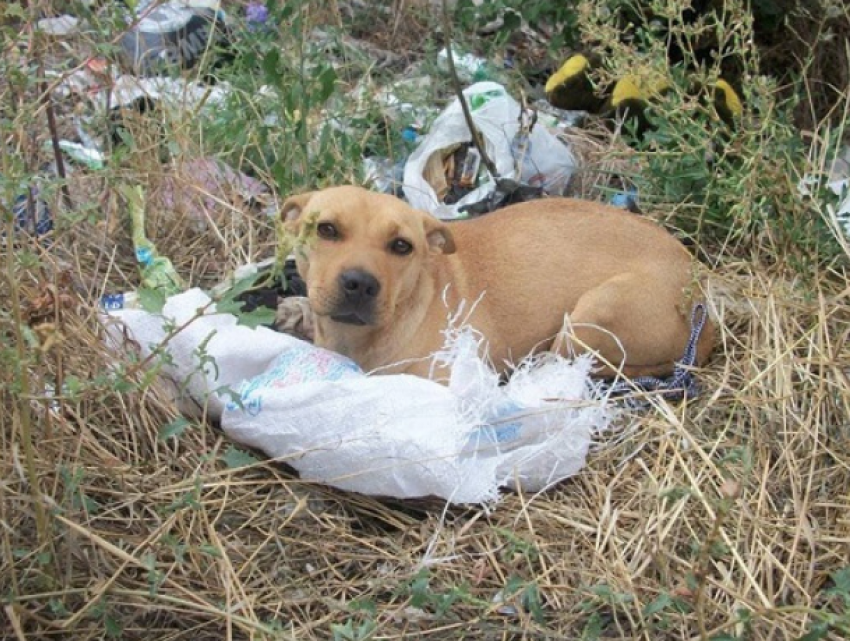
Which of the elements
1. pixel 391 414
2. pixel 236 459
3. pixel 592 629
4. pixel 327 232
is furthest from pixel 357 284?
pixel 592 629

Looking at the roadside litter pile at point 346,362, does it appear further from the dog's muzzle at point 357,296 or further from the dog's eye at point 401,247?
the dog's eye at point 401,247

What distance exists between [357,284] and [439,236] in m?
0.61

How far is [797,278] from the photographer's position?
188 inches

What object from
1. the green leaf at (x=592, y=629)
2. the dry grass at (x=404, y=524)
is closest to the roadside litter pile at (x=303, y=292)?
the dry grass at (x=404, y=524)

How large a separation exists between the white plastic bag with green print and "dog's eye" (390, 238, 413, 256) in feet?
4.22

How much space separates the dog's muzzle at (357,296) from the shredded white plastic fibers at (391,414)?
20cm

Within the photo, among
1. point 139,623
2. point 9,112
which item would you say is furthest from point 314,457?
point 9,112

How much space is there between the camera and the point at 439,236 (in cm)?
465

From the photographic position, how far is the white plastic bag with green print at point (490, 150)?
5.71 meters

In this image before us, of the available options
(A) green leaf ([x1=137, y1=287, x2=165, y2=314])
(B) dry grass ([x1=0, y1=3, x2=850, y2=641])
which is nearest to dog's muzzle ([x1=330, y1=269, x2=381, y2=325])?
(B) dry grass ([x1=0, y1=3, x2=850, y2=641])

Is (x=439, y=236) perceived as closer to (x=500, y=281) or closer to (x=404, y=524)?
(x=500, y=281)

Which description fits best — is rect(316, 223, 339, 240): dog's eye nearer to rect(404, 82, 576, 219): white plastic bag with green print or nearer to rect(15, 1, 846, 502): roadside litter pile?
rect(15, 1, 846, 502): roadside litter pile

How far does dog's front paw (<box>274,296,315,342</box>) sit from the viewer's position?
16.0ft

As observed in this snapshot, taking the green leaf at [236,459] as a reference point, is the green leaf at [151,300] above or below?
above
